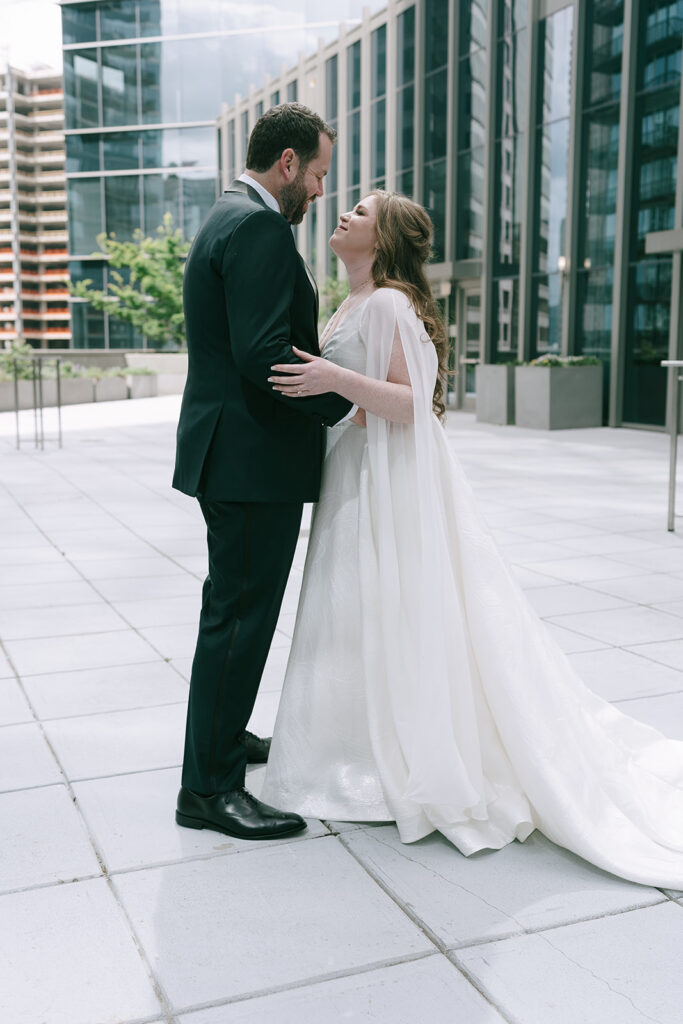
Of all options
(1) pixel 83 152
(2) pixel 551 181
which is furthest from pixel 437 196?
(1) pixel 83 152

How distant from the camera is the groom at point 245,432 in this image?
282cm

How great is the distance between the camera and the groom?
2822 millimetres

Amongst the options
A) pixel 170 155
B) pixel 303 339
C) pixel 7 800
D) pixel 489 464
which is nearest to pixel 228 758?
pixel 7 800

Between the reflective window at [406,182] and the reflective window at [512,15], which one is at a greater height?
the reflective window at [512,15]

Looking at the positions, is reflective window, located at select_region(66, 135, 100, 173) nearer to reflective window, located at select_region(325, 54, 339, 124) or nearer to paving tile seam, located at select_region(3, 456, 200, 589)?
reflective window, located at select_region(325, 54, 339, 124)

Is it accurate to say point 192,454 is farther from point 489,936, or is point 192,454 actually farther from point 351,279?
point 489,936

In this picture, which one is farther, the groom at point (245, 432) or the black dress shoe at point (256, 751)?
the black dress shoe at point (256, 751)

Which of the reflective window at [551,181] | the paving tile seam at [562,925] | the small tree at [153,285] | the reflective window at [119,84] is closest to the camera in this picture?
the paving tile seam at [562,925]

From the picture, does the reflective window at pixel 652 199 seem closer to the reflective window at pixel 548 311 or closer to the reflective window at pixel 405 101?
the reflective window at pixel 548 311

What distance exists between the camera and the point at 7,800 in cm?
337


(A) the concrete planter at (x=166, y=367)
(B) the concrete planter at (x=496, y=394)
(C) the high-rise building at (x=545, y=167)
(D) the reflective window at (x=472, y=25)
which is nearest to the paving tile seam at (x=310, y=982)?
(C) the high-rise building at (x=545, y=167)

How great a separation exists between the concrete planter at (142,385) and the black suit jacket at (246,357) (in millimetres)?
27558

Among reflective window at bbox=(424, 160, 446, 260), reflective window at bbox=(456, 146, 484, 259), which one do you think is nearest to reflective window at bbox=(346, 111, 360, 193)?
reflective window at bbox=(424, 160, 446, 260)

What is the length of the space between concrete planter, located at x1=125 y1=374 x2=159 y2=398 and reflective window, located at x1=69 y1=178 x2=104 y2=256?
20016 mm
